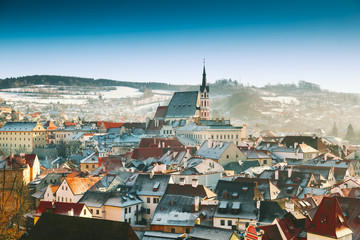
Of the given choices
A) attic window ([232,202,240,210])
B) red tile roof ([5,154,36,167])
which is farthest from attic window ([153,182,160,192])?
red tile roof ([5,154,36,167])

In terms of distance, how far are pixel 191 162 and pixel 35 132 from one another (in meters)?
65.1

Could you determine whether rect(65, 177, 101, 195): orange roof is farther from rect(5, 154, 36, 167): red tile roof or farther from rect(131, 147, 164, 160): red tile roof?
rect(131, 147, 164, 160): red tile roof

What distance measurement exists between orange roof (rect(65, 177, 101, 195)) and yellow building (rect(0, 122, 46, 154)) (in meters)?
62.5

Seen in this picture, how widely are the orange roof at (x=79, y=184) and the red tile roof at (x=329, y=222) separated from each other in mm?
25000

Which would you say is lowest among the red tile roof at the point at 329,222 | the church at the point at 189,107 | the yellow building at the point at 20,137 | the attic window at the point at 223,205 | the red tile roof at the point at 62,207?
the yellow building at the point at 20,137

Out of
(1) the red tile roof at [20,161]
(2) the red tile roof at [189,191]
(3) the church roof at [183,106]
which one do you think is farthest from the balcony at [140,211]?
(3) the church roof at [183,106]

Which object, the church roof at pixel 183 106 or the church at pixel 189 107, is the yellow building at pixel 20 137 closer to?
the church at pixel 189 107

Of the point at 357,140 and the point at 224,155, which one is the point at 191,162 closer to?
the point at 224,155

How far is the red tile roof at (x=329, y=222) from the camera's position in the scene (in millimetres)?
29203

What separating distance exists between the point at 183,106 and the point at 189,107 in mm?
2181

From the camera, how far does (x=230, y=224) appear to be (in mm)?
36500

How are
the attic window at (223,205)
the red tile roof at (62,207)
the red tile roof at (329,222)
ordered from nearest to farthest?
the red tile roof at (329,222)
the red tile roof at (62,207)
the attic window at (223,205)

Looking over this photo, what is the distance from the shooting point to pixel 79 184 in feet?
153

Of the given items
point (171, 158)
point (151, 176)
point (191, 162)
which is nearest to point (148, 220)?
point (151, 176)
